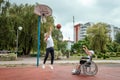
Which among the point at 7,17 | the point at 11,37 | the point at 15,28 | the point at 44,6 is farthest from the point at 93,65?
the point at 15,28

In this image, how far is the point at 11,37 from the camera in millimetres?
33344

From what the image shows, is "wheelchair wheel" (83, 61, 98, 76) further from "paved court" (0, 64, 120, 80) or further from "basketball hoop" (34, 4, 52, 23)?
"basketball hoop" (34, 4, 52, 23)

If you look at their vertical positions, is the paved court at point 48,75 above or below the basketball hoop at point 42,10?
below

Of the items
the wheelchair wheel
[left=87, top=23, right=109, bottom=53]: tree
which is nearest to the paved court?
the wheelchair wheel

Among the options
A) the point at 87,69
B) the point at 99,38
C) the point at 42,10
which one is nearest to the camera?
the point at 87,69

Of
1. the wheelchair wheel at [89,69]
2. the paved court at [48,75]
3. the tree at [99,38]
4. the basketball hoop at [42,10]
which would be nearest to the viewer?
the paved court at [48,75]

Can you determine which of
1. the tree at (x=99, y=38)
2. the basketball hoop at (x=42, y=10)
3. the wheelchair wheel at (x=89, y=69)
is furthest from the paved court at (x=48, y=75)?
the tree at (x=99, y=38)

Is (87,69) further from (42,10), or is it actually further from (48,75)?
(42,10)

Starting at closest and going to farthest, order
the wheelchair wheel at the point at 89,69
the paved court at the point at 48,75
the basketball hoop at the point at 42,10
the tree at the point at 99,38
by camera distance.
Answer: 1. the paved court at the point at 48,75
2. the wheelchair wheel at the point at 89,69
3. the basketball hoop at the point at 42,10
4. the tree at the point at 99,38

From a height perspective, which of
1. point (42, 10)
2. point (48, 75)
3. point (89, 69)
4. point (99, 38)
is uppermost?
point (99, 38)

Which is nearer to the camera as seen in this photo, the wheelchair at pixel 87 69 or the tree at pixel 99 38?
the wheelchair at pixel 87 69

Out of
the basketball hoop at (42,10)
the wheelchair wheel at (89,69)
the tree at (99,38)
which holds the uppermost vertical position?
the tree at (99,38)

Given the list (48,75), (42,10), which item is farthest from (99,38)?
(48,75)

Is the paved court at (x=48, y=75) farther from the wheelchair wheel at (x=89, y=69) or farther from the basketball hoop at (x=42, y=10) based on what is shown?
the basketball hoop at (x=42, y=10)
